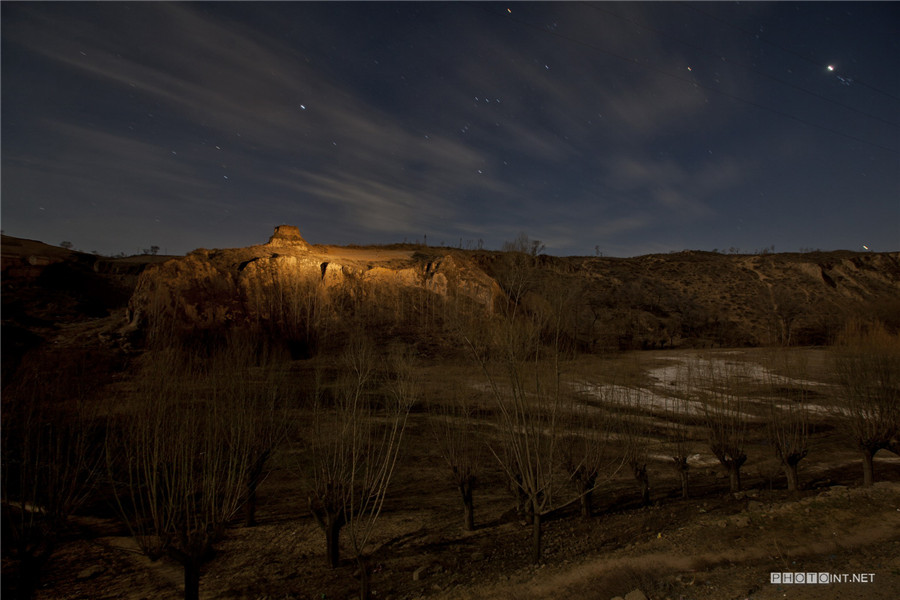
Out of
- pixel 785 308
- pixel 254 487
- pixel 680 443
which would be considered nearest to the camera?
pixel 254 487

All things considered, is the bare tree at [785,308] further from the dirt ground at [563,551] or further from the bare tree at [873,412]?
the dirt ground at [563,551]

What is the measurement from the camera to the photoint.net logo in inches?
244

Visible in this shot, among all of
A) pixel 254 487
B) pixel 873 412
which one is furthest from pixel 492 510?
pixel 873 412

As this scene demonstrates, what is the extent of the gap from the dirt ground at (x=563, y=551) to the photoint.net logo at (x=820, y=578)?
0.12m

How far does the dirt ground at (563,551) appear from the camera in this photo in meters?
Answer: 7.00

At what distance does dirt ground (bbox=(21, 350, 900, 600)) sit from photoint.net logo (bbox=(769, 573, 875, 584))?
122mm

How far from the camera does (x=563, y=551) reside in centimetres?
884

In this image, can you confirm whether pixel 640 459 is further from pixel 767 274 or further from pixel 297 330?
pixel 767 274

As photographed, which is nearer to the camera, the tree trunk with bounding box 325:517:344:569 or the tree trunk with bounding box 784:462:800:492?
the tree trunk with bounding box 325:517:344:569

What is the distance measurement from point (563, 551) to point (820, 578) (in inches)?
166

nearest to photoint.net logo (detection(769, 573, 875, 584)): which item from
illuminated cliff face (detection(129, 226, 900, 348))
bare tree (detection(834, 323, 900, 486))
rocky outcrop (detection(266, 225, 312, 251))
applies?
bare tree (detection(834, 323, 900, 486))

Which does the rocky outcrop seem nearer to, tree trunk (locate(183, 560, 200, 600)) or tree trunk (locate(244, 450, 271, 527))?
tree trunk (locate(244, 450, 271, 527))

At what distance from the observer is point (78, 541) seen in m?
9.95

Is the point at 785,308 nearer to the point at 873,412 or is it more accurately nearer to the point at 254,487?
the point at 873,412
